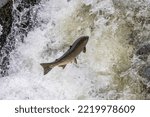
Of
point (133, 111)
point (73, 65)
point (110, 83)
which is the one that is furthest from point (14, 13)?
point (133, 111)

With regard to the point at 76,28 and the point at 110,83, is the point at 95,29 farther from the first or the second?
the point at 110,83

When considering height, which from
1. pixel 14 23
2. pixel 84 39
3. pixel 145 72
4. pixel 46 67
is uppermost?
pixel 14 23

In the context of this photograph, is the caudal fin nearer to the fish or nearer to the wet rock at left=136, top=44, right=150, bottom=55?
the fish

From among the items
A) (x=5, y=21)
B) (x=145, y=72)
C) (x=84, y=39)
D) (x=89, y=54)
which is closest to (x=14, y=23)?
(x=5, y=21)

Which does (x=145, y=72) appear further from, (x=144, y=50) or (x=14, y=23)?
(x=14, y=23)

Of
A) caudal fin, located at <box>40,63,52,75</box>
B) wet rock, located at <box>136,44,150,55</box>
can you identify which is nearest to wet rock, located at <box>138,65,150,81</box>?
wet rock, located at <box>136,44,150,55</box>

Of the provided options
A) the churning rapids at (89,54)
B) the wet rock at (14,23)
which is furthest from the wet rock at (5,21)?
the churning rapids at (89,54)
